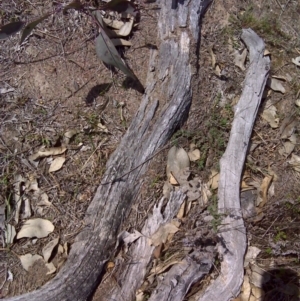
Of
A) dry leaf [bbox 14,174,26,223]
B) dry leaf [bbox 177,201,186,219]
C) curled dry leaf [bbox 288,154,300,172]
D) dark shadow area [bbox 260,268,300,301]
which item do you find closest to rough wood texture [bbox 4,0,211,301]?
dry leaf [bbox 177,201,186,219]

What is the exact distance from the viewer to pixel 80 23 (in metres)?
3.03

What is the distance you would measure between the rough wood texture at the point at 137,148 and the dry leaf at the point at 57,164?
11.3 inches

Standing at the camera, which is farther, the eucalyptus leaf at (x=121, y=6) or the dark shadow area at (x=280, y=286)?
the eucalyptus leaf at (x=121, y=6)

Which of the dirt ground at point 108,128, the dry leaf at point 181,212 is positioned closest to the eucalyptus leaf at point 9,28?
the dirt ground at point 108,128

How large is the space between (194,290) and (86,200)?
2.60 ft

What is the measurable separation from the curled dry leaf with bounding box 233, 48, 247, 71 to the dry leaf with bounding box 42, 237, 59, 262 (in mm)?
1695

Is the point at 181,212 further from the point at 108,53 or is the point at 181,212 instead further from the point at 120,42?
the point at 120,42

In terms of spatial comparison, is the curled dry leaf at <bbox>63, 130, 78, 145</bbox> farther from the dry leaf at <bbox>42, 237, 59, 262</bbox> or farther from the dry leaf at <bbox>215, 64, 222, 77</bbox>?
the dry leaf at <bbox>215, 64, 222, 77</bbox>

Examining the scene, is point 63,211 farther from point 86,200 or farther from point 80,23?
point 80,23

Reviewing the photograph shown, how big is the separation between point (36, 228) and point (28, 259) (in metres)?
0.17

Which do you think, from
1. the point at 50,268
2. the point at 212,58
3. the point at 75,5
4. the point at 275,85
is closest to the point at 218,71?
the point at 212,58

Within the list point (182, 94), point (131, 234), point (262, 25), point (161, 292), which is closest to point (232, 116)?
point (182, 94)

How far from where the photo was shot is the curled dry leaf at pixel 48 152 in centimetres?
271

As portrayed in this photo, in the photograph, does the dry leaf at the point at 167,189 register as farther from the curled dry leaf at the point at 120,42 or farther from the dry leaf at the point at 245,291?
the curled dry leaf at the point at 120,42
